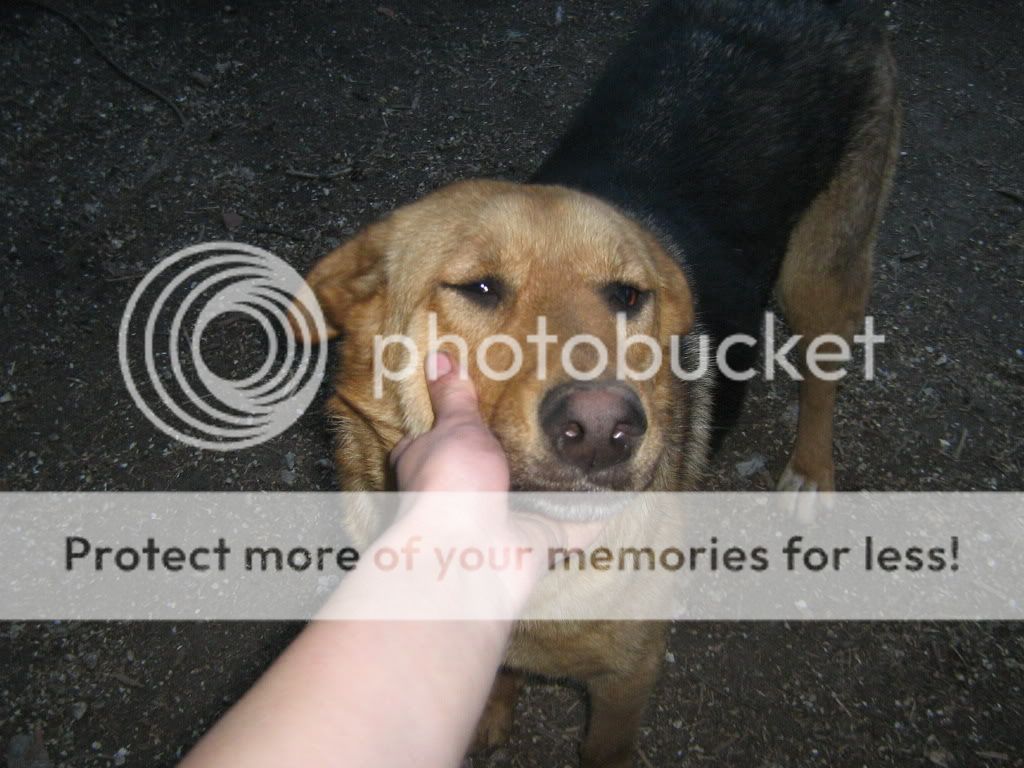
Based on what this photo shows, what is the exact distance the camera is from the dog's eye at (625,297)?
1902 mm

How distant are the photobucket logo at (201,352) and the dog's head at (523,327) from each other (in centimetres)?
112

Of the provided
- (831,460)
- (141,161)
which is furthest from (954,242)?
(141,161)

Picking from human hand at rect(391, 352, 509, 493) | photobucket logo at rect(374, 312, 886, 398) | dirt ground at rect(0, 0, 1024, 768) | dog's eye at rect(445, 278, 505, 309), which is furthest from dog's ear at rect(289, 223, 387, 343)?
dirt ground at rect(0, 0, 1024, 768)

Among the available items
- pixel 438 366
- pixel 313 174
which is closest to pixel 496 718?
pixel 438 366

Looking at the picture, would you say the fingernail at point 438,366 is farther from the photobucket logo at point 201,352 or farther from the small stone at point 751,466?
the small stone at point 751,466

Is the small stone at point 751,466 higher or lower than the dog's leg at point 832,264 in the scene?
lower

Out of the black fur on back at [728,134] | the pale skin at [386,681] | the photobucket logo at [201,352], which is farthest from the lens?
the photobucket logo at [201,352]

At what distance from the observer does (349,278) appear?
7.06 ft

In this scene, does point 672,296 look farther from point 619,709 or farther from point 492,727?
point 492,727

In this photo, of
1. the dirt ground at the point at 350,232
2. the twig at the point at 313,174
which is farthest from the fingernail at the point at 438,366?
the twig at the point at 313,174

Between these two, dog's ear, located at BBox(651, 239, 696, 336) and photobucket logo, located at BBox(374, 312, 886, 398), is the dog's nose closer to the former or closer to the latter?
photobucket logo, located at BBox(374, 312, 886, 398)

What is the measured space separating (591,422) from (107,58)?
428cm

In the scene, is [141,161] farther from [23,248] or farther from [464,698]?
[464,698]

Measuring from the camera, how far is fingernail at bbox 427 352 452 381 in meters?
1.79
